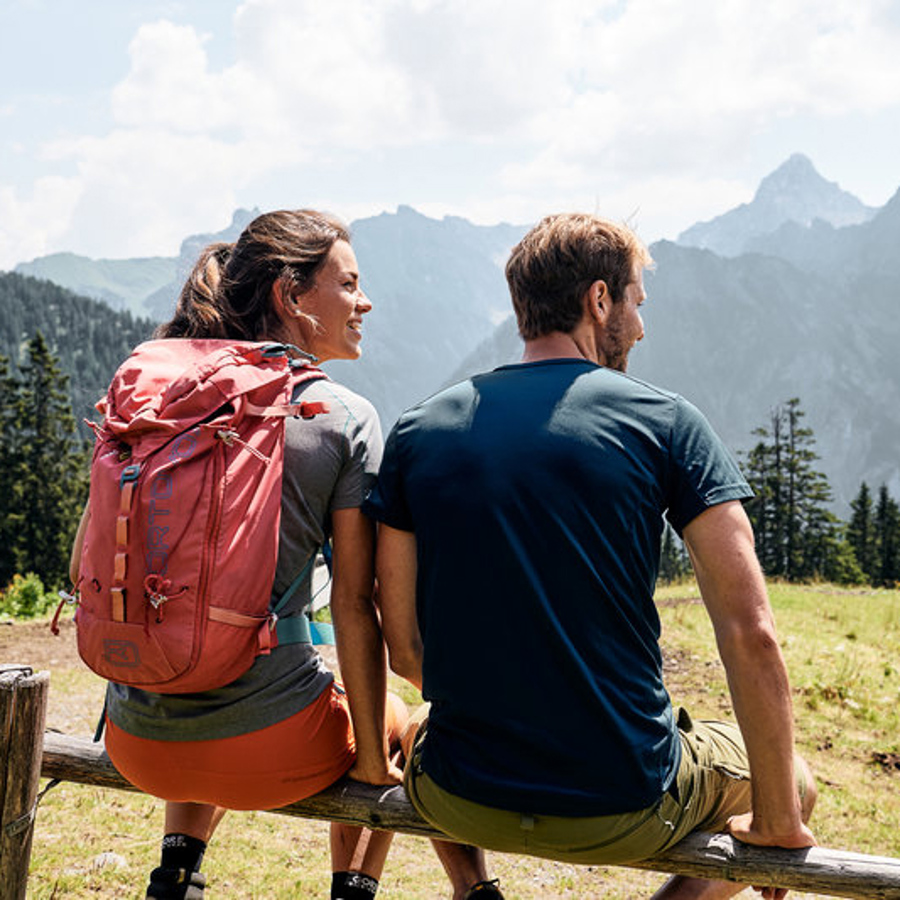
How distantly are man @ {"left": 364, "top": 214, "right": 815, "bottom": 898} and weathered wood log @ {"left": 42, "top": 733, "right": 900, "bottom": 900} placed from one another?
0.06 m

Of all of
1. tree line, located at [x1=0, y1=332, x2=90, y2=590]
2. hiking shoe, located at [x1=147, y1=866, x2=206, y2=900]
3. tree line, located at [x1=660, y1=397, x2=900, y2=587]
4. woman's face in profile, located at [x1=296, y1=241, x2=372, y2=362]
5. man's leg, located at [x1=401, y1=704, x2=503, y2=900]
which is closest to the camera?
man's leg, located at [x1=401, y1=704, x2=503, y2=900]

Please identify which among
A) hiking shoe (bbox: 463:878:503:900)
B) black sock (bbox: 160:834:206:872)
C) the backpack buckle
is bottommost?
black sock (bbox: 160:834:206:872)

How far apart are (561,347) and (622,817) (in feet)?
4.04

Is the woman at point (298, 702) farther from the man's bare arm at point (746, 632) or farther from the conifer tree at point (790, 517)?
the conifer tree at point (790, 517)

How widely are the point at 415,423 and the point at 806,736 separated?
6583 millimetres

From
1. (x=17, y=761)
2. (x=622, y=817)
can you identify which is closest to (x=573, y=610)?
(x=622, y=817)

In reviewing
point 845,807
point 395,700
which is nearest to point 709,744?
point 395,700

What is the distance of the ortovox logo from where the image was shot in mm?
2289

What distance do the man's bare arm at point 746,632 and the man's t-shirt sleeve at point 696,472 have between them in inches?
1.2

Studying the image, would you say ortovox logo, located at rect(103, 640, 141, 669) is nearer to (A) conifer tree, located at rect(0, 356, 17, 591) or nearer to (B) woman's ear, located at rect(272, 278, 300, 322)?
(B) woman's ear, located at rect(272, 278, 300, 322)

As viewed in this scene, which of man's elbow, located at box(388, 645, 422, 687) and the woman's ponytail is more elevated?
the woman's ponytail

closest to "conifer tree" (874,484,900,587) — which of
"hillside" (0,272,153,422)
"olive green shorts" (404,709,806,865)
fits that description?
"olive green shorts" (404,709,806,865)

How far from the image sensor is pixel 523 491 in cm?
218

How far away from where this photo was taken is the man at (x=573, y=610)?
2148mm
